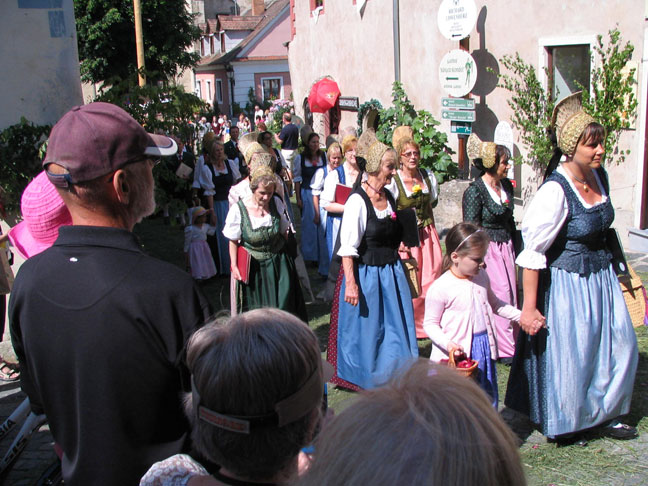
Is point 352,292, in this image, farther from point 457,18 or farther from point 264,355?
point 457,18

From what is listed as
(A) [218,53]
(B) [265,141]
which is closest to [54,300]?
(B) [265,141]

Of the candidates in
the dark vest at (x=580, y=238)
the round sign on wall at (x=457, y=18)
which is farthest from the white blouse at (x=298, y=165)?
the dark vest at (x=580, y=238)

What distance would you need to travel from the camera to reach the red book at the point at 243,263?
5.30 meters

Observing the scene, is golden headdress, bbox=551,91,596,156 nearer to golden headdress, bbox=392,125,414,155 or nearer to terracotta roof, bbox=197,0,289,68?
golden headdress, bbox=392,125,414,155

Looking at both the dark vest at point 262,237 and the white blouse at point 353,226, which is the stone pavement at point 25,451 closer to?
the dark vest at point 262,237

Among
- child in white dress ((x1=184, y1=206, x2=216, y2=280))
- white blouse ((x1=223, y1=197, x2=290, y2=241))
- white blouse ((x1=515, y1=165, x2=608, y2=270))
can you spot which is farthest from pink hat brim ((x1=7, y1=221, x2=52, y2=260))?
child in white dress ((x1=184, y1=206, x2=216, y2=280))

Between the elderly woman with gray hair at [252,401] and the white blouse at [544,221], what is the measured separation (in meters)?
2.42

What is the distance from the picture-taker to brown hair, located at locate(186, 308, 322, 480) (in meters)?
1.47

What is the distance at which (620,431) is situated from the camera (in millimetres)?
3947

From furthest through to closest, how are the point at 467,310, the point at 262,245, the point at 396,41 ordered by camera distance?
the point at 396,41 → the point at 262,245 → the point at 467,310

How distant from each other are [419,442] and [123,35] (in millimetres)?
31126

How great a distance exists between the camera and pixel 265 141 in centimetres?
930

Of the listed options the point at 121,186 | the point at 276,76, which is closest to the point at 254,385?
the point at 121,186

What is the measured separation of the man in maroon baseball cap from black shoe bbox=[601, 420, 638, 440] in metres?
3.08
